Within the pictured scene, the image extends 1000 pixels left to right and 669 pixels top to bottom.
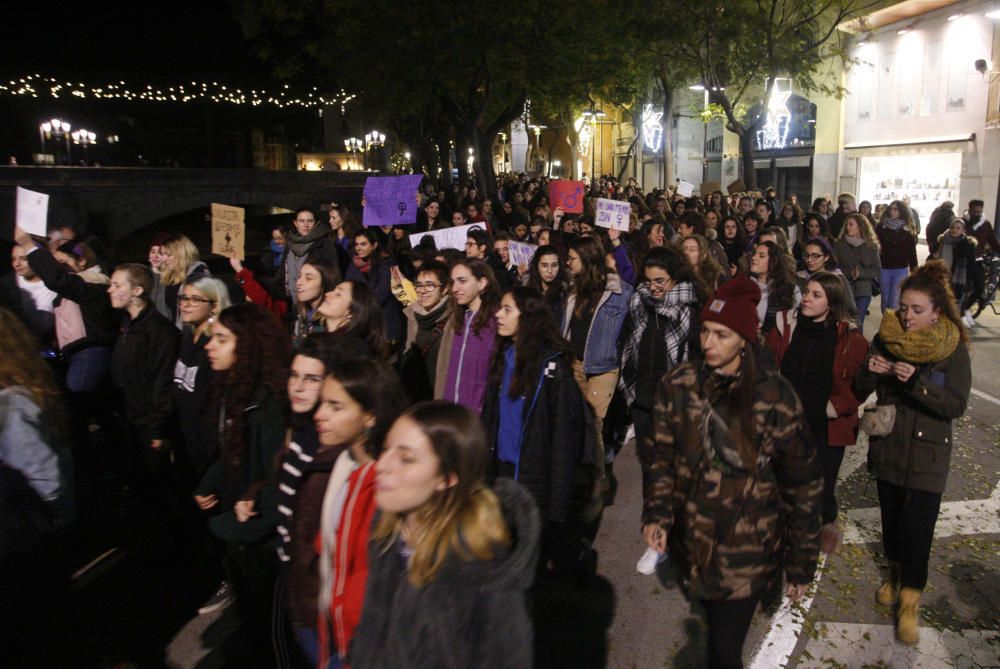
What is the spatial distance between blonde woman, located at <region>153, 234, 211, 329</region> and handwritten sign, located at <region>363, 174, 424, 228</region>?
4.15 meters

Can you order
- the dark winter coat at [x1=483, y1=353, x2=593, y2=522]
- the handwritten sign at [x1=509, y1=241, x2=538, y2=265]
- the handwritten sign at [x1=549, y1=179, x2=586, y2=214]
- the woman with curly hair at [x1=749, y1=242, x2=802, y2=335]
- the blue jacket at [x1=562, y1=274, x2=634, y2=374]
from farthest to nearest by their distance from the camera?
the handwritten sign at [x1=549, y1=179, x2=586, y2=214] → the handwritten sign at [x1=509, y1=241, x2=538, y2=265] → the woman with curly hair at [x1=749, y1=242, x2=802, y2=335] → the blue jacket at [x1=562, y1=274, x2=634, y2=374] → the dark winter coat at [x1=483, y1=353, x2=593, y2=522]

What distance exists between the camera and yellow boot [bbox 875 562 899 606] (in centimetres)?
415

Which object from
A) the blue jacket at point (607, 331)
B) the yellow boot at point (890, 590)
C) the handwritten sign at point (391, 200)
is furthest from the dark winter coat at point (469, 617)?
the handwritten sign at point (391, 200)

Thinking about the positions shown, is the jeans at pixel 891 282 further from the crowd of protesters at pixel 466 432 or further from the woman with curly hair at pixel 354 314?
the woman with curly hair at pixel 354 314

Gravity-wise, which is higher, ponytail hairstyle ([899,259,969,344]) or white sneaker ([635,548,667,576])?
ponytail hairstyle ([899,259,969,344])

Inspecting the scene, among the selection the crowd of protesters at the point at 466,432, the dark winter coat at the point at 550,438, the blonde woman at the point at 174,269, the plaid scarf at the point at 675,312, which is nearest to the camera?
the crowd of protesters at the point at 466,432

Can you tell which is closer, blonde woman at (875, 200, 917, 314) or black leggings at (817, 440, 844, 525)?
black leggings at (817, 440, 844, 525)

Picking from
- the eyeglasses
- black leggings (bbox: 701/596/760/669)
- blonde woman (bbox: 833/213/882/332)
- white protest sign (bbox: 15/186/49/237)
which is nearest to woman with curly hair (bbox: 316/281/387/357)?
the eyeglasses

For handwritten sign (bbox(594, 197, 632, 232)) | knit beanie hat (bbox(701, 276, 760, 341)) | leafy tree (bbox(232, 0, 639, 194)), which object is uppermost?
leafy tree (bbox(232, 0, 639, 194))

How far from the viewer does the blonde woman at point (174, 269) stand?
20.7 ft

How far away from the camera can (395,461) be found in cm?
213

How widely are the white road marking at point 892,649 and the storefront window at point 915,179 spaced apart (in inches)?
854

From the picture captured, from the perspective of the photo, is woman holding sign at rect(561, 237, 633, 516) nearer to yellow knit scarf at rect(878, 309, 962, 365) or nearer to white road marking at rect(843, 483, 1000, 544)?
white road marking at rect(843, 483, 1000, 544)

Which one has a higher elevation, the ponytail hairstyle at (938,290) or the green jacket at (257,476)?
the ponytail hairstyle at (938,290)
